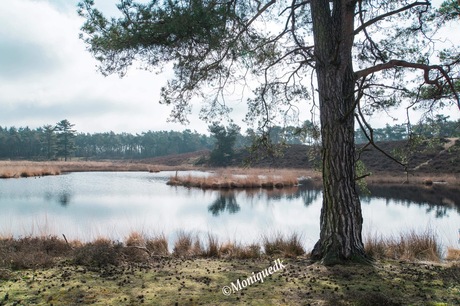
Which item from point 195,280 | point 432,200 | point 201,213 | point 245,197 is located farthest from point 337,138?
point 432,200

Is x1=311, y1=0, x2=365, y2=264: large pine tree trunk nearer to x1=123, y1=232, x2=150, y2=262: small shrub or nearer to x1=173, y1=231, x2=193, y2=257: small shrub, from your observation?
x1=173, y1=231, x2=193, y2=257: small shrub

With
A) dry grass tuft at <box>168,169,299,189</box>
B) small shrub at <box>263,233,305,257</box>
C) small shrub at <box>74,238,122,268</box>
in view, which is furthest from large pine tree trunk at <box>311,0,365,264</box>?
dry grass tuft at <box>168,169,299,189</box>

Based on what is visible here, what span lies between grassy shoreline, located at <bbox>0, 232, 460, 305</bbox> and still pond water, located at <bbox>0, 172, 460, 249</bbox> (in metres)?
3.12

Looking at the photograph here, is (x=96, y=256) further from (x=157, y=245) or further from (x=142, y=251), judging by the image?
(x=157, y=245)

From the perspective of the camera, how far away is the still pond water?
982 cm

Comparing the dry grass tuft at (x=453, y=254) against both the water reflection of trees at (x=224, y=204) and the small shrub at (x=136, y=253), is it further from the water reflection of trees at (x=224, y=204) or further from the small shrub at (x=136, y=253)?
the water reflection of trees at (x=224, y=204)

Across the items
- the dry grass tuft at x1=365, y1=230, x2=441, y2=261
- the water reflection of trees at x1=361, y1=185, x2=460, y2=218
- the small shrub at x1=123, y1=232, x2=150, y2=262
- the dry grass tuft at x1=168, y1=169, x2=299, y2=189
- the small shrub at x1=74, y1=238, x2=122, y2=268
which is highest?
the small shrub at x1=74, y1=238, x2=122, y2=268

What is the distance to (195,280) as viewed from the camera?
4.26 metres

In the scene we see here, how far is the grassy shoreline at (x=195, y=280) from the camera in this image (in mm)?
3516

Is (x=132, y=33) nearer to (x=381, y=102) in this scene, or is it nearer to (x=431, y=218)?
(x=381, y=102)

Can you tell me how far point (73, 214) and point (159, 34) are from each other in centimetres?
962

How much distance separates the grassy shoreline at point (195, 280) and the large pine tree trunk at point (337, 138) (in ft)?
1.25

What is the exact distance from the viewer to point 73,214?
13016 mm

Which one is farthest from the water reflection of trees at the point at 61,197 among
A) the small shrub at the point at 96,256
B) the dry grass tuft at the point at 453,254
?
the dry grass tuft at the point at 453,254
